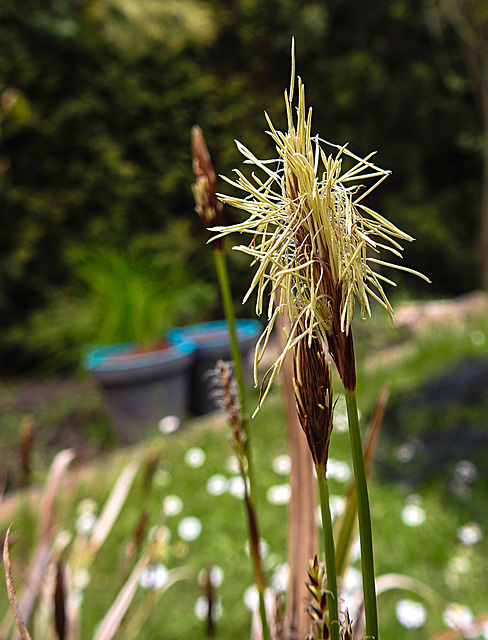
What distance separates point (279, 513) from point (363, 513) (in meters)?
1.77

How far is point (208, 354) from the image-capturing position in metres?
3.39

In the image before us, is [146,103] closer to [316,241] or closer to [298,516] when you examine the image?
[298,516]

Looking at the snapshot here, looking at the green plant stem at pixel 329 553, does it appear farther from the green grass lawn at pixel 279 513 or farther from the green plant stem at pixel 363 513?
the green grass lawn at pixel 279 513

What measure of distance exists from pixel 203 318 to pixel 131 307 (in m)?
1.64

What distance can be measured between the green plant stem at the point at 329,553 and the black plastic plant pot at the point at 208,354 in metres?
2.92

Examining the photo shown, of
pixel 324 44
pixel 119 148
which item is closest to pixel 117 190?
pixel 119 148

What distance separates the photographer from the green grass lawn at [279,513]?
144 centimetres

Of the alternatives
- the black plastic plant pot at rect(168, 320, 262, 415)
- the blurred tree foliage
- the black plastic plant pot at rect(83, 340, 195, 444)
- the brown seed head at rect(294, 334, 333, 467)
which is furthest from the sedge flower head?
the blurred tree foliage

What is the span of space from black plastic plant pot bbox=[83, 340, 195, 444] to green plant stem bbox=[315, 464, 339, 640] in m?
2.69

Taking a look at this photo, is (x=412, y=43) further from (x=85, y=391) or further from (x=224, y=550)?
(x=224, y=550)

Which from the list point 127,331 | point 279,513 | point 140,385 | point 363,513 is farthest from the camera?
point 127,331

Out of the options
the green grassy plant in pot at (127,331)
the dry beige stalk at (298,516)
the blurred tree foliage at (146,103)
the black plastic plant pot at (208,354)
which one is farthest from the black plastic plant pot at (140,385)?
the dry beige stalk at (298,516)

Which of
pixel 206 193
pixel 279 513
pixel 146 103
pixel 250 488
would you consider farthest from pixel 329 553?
pixel 146 103

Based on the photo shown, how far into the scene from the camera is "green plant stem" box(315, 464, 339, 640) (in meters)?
0.25
